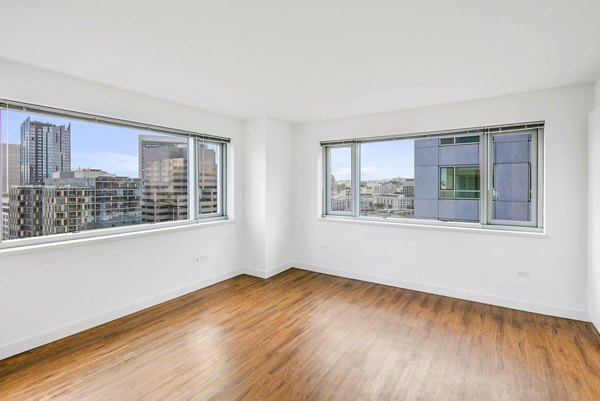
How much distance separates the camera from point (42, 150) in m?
2.88

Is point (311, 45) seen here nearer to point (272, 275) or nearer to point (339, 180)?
point (339, 180)

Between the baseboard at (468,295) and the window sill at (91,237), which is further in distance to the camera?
the baseboard at (468,295)

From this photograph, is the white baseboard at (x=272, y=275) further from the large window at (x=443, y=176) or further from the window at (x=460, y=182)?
the window at (x=460, y=182)

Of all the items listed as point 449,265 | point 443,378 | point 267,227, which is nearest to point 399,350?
point 443,378

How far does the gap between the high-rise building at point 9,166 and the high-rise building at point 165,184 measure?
3.90 feet

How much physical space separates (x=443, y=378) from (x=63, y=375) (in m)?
2.93

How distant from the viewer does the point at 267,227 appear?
474 centimetres

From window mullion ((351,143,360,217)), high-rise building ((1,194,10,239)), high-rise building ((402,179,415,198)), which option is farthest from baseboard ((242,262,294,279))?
high-rise building ((1,194,10,239))

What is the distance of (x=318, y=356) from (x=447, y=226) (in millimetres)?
2510

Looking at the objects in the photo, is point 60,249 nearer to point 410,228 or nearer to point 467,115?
point 410,228

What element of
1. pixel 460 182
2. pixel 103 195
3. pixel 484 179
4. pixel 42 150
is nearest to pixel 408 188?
pixel 460 182

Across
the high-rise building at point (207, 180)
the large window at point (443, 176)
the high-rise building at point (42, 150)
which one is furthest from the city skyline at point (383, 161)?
the high-rise building at point (42, 150)

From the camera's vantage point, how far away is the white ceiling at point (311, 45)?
182 centimetres

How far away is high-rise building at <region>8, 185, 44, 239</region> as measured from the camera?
2689 millimetres
